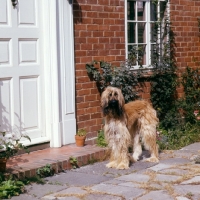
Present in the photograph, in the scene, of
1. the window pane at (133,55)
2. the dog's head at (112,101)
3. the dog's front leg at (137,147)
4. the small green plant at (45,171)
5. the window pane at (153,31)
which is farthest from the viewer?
the window pane at (153,31)

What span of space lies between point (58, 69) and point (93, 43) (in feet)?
3.39

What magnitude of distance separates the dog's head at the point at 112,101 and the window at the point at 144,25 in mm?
2598

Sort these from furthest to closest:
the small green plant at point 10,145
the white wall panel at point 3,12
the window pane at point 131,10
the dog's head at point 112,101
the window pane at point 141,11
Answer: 1. the window pane at point 141,11
2. the window pane at point 131,10
3. the white wall panel at point 3,12
4. the dog's head at point 112,101
5. the small green plant at point 10,145

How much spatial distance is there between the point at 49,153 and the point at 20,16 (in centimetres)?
210

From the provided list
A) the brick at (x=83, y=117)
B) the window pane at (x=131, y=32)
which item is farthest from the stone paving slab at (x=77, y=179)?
the window pane at (x=131, y=32)

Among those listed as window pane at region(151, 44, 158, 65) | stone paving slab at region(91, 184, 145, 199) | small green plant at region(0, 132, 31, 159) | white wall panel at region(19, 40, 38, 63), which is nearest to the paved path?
stone paving slab at region(91, 184, 145, 199)

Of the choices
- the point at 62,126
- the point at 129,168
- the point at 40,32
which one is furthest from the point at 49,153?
the point at 40,32

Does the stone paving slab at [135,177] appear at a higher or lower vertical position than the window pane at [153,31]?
lower

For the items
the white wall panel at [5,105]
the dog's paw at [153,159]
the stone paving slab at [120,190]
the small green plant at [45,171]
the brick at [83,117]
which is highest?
the white wall panel at [5,105]

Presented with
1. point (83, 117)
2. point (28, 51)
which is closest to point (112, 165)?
point (83, 117)

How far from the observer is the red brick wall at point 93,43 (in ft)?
28.7

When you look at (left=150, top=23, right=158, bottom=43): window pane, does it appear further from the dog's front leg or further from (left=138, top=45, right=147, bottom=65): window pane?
the dog's front leg

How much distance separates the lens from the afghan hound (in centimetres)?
737

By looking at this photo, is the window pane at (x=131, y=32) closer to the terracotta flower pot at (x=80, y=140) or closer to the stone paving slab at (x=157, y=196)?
the terracotta flower pot at (x=80, y=140)
